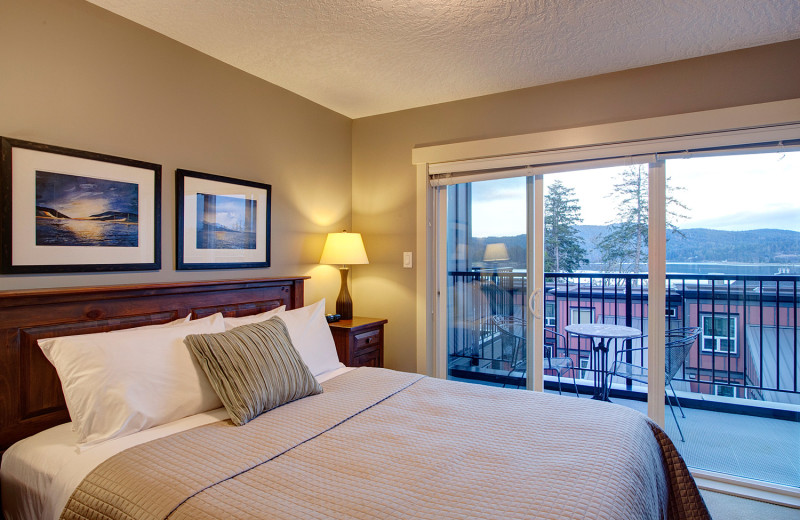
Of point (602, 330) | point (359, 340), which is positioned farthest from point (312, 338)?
point (602, 330)

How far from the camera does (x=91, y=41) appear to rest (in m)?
1.99

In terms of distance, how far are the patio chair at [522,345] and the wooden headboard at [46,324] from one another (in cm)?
221

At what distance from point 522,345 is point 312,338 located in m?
1.58

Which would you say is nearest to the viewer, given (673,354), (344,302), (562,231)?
(673,354)

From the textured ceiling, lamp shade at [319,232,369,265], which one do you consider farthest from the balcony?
the textured ceiling

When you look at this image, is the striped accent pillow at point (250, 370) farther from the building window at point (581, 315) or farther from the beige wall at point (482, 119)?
the building window at point (581, 315)

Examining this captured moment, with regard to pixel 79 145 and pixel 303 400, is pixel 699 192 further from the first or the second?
pixel 79 145

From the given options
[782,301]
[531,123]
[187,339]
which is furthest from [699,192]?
[187,339]

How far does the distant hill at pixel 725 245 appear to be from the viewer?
98.8 inches

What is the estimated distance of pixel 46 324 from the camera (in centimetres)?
178

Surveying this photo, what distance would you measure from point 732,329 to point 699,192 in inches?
35.9

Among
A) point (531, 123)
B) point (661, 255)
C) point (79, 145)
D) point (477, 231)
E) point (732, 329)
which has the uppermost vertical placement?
point (531, 123)

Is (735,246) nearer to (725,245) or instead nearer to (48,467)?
(725,245)

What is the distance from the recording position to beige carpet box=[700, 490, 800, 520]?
88.7 inches
